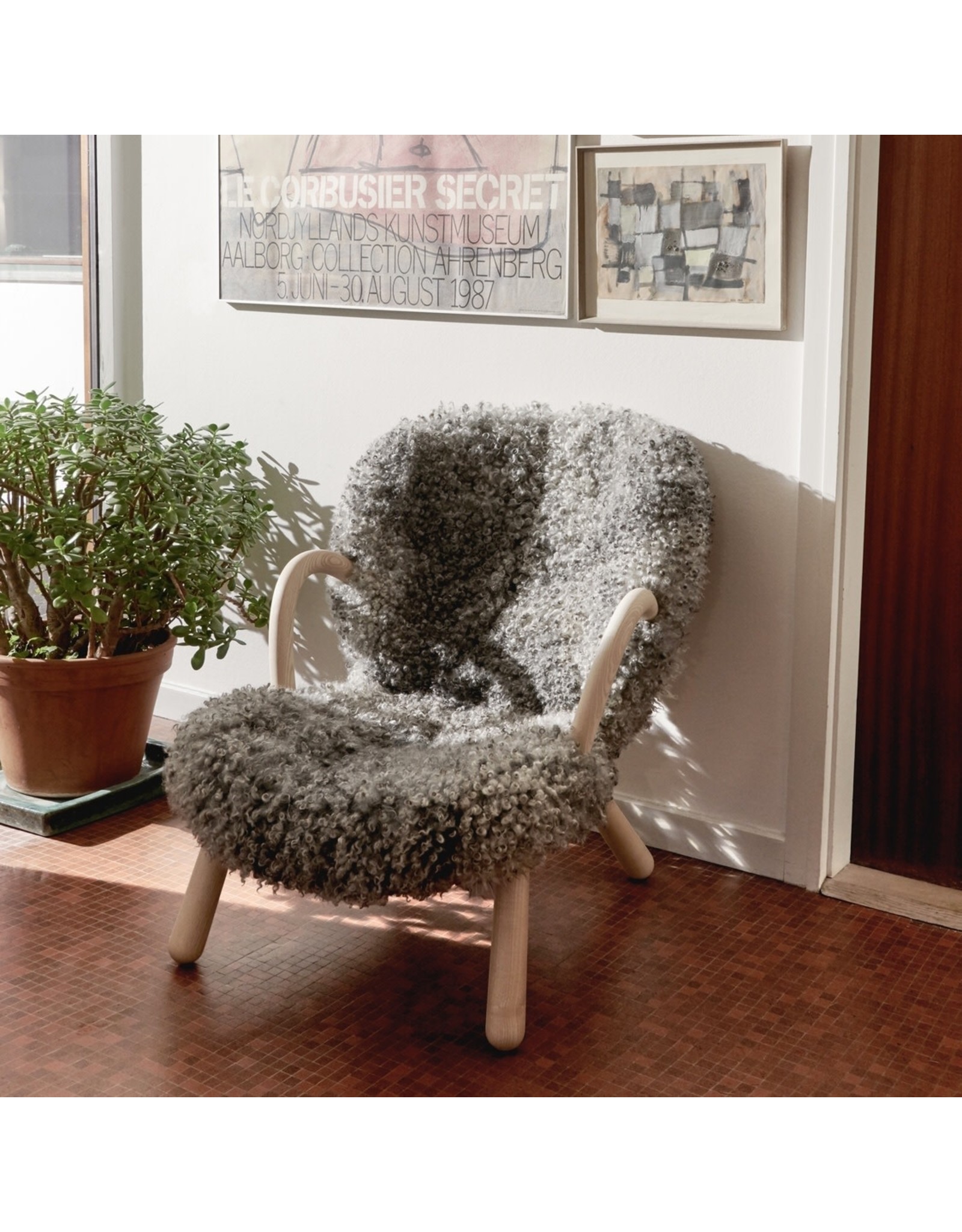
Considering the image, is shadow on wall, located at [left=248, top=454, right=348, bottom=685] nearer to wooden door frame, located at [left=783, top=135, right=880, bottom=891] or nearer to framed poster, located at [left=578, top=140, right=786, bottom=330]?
framed poster, located at [left=578, top=140, right=786, bottom=330]

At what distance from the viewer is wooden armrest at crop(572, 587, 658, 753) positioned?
2.07 metres

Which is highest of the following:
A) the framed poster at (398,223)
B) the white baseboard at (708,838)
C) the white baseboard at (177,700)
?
the framed poster at (398,223)

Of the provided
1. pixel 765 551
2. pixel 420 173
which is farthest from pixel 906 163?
pixel 420 173

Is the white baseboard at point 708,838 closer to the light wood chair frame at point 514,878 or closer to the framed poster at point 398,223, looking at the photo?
the light wood chair frame at point 514,878

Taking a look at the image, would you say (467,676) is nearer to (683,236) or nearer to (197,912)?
(197,912)

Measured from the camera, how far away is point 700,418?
254 cm

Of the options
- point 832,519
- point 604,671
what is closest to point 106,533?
point 604,671

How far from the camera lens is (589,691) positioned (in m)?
2.08

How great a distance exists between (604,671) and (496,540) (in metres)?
0.57

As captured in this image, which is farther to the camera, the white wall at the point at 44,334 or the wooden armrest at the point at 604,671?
the white wall at the point at 44,334

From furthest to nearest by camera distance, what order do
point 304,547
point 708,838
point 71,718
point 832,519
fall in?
point 304,547 → point 71,718 → point 708,838 → point 832,519

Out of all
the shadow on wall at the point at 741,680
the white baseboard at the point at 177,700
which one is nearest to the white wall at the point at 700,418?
the shadow on wall at the point at 741,680

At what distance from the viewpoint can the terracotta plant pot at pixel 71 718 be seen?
2.79m

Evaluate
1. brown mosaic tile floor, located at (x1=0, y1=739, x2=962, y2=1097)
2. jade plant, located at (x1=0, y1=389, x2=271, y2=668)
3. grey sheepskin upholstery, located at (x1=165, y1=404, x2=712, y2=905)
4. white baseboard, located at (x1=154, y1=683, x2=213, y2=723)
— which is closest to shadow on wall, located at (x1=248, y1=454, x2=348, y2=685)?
jade plant, located at (x1=0, y1=389, x2=271, y2=668)
